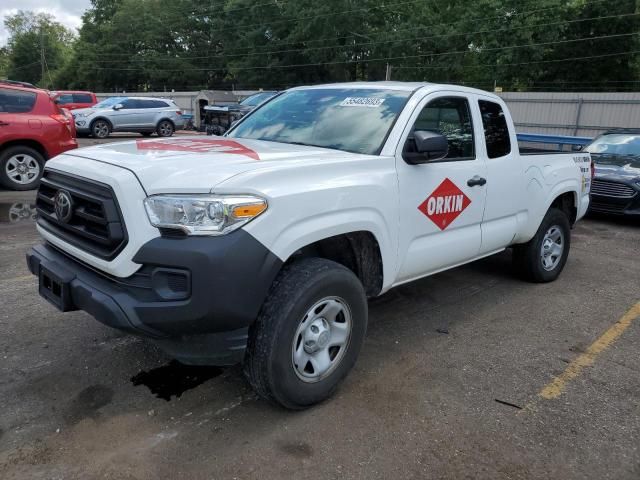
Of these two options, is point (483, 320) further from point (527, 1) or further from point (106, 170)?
point (527, 1)

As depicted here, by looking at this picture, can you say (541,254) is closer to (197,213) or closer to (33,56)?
(197,213)

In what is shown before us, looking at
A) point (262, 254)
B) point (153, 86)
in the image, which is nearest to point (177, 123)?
point (262, 254)

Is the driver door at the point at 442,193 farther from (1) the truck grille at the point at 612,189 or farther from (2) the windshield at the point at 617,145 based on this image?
(2) the windshield at the point at 617,145

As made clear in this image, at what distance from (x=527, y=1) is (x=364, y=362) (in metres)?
36.6

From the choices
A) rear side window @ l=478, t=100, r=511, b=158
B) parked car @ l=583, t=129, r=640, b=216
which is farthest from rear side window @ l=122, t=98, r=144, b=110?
rear side window @ l=478, t=100, r=511, b=158

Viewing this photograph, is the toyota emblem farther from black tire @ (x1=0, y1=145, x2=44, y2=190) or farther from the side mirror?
black tire @ (x1=0, y1=145, x2=44, y2=190)

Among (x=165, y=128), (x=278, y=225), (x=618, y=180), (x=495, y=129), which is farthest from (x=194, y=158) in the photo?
(x=165, y=128)

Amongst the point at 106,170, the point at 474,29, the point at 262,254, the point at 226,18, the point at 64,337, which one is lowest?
the point at 64,337

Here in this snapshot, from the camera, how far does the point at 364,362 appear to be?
12.2ft

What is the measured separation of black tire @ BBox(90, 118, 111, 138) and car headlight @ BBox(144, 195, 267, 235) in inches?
769

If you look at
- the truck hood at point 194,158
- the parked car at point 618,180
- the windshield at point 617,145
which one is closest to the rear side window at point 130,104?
the windshield at point 617,145

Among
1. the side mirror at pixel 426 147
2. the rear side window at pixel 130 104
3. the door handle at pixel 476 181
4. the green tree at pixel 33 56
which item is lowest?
the door handle at pixel 476 181

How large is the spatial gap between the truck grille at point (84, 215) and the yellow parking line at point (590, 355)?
2.68 meters

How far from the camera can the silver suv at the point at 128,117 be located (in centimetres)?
2011
